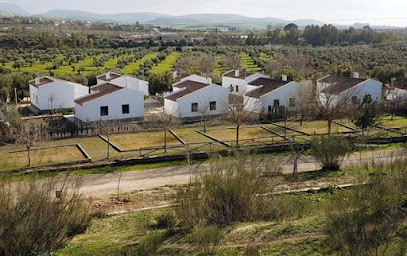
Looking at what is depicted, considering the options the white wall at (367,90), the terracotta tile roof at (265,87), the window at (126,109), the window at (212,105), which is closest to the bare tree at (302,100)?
the terracotta tile roof at (265,87)

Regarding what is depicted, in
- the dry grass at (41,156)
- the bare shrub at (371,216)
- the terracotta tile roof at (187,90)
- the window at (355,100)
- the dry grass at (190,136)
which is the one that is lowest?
the dry grass at (41,156)

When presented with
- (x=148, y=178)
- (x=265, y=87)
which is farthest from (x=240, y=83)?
(x=148, y=178)

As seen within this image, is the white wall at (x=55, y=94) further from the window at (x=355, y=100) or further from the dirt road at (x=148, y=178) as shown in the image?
the window at (x=355, y=100)

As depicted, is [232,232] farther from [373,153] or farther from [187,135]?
[187,135]

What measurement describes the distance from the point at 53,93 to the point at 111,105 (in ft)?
23.9

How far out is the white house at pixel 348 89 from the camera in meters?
36.3

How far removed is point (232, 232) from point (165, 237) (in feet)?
5.91

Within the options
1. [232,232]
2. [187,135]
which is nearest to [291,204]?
[232,232]

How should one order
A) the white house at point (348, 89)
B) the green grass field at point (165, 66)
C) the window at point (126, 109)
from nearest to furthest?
the window at point (126, 109), the white house at point (348, 89), the green grass field at point (165, 66)

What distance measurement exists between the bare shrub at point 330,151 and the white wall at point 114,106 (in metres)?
15.8

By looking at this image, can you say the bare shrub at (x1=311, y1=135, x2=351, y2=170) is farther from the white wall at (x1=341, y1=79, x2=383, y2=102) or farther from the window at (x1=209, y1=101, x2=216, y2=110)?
the white wall at (x1=341, y1=79, x2=383, y2=102)

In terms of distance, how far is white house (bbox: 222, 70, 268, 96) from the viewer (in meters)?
43.7

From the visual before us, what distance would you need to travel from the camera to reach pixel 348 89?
36625 mm

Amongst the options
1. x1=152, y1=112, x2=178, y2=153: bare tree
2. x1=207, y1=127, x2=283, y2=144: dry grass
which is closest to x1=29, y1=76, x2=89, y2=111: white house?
x1=152, y1=112, x2=178, y2=153: bare tree
